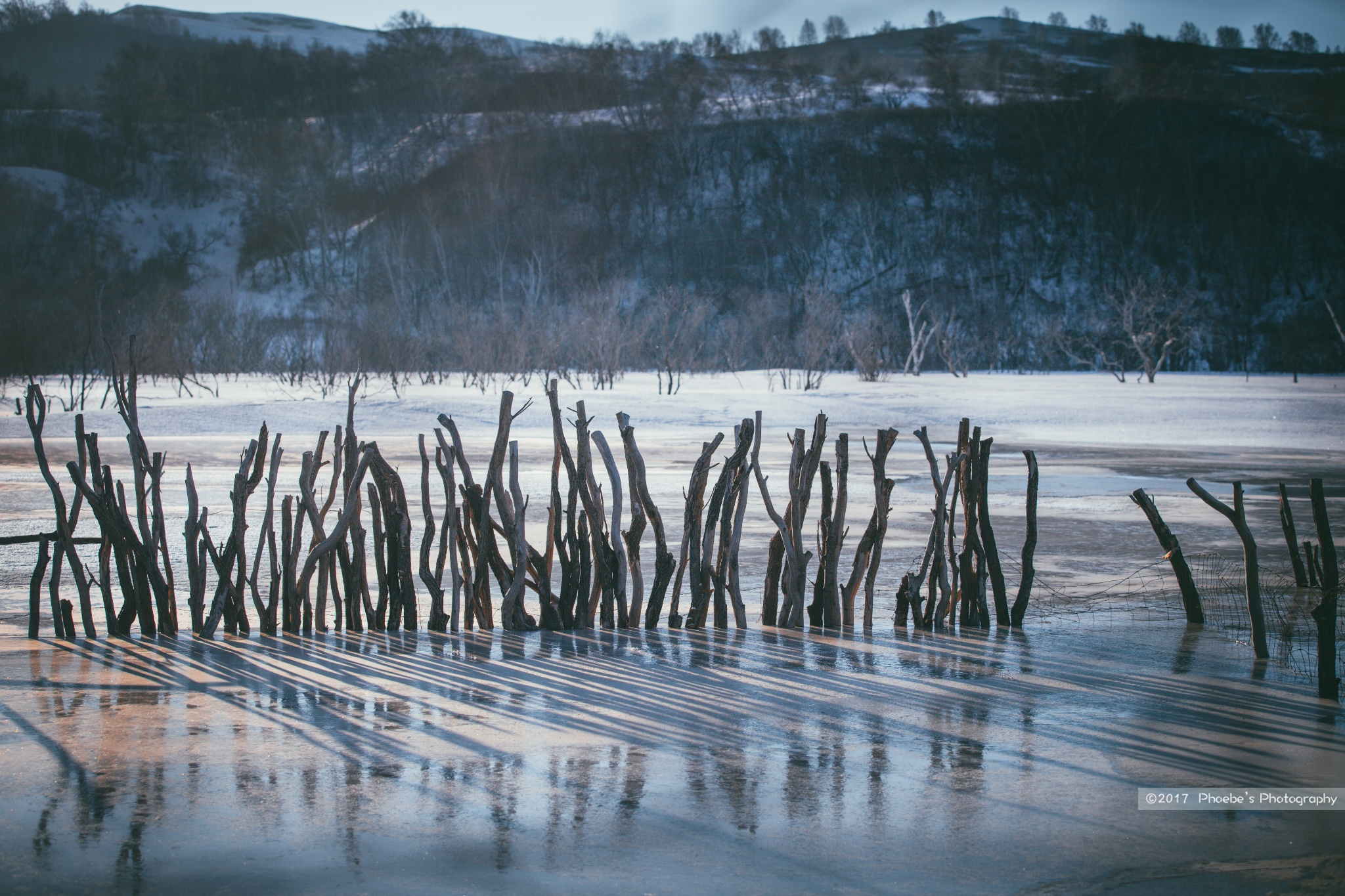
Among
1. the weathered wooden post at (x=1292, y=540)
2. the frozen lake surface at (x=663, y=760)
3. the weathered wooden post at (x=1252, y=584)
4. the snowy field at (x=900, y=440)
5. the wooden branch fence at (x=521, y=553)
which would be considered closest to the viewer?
the frozen lake surface at (x=663, y=760)

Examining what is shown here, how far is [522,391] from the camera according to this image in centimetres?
2538

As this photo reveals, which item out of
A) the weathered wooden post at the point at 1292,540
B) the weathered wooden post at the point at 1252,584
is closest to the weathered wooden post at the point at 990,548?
the weathered wooden post at the point at 1252,584

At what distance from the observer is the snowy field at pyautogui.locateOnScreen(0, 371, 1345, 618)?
7.43m

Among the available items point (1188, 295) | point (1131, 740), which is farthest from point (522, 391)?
point (1188, 295)

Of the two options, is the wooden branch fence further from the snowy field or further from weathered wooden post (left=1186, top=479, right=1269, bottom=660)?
the snowy field

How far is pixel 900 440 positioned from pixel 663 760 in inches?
538

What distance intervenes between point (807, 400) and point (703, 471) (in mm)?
17732

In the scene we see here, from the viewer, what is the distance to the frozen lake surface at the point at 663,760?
7.91 feet

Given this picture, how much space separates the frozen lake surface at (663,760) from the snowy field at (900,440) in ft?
4.89

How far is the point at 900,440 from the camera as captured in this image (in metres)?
16.3

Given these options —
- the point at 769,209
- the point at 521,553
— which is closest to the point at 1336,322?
the point at 769,209

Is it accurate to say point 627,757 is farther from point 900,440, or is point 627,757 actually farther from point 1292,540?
point 900,440

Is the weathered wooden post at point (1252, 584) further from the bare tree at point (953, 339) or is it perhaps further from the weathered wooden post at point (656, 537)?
the bare tree at point (953, 339)

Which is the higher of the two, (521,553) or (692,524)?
(692,524)
